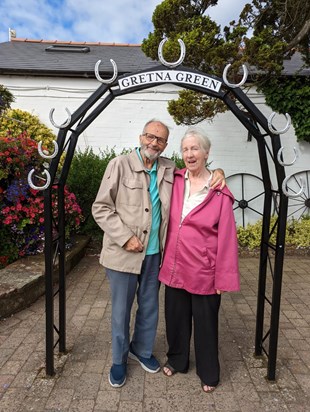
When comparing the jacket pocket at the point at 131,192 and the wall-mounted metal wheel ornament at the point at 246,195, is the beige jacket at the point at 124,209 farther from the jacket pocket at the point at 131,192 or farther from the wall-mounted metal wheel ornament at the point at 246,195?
the wall-mounted metal wheel ornament at the point at 246,195

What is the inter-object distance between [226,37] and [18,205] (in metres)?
3.67

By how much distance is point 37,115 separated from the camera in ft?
22.0

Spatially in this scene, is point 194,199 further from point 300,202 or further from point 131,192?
point 300,202

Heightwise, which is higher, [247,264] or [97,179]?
[97,179]

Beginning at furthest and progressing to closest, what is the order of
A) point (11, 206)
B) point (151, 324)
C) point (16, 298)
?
point (11, 206)
point (16, 298)
point (151, 324)

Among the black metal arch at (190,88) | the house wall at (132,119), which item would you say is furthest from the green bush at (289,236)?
the black metal arch at (190,88)

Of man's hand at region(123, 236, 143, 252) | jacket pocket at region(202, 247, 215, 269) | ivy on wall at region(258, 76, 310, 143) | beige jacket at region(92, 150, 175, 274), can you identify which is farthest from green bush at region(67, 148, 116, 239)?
jacket pocket at region(202, 247, 215, 269)

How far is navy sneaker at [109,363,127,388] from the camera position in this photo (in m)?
2.42

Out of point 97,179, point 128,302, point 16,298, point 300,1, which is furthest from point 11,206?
point 300,1

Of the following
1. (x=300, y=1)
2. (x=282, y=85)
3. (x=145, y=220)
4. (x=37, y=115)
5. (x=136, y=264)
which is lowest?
(x=136, y=264)

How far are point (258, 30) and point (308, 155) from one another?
9.52 feet

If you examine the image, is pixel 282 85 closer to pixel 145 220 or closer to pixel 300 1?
pixel 300 1

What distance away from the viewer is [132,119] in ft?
22.2

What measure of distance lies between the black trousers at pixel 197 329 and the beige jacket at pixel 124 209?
428 millimetres
